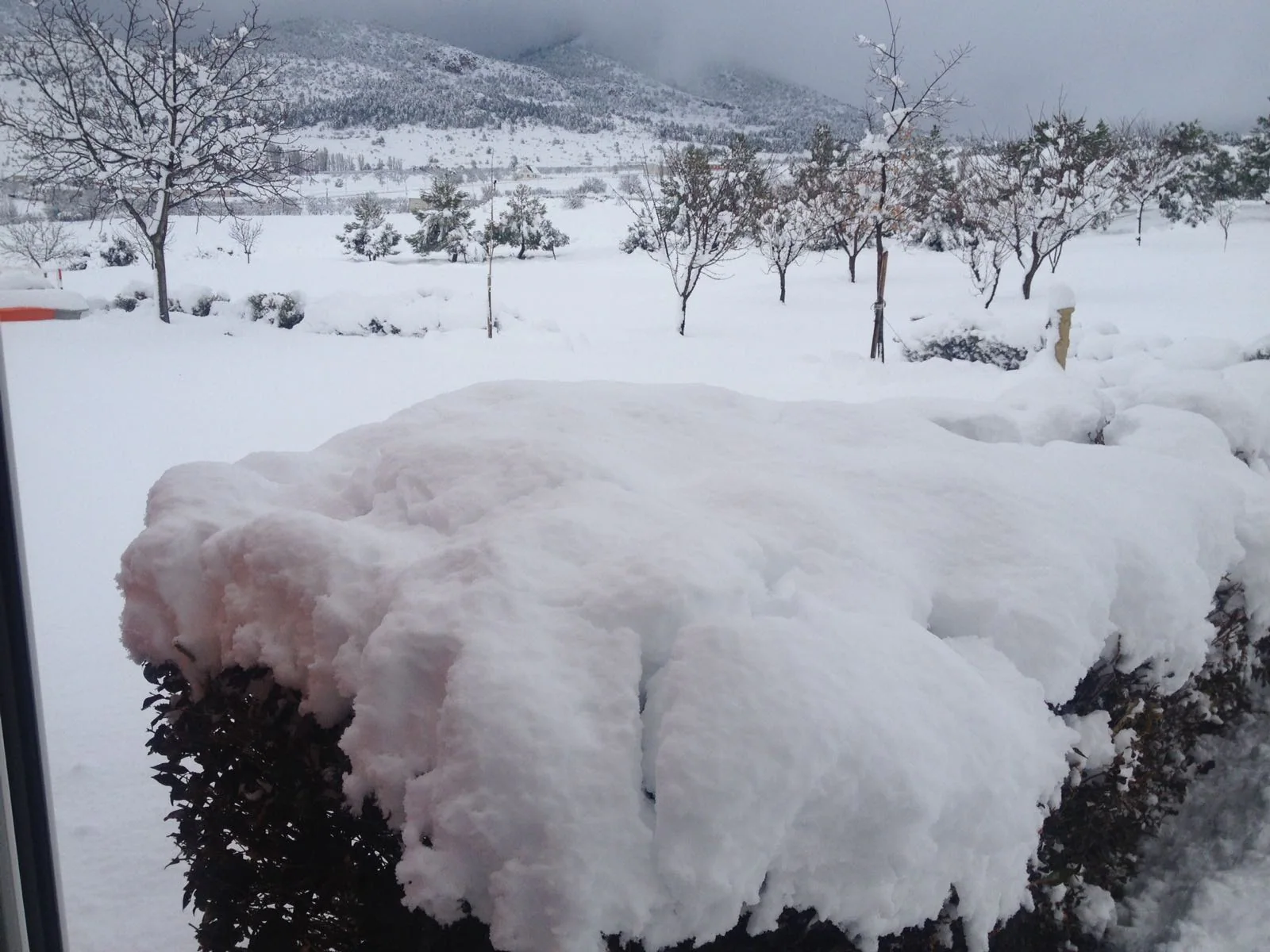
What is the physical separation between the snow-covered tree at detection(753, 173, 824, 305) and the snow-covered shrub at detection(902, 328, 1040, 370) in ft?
2.59

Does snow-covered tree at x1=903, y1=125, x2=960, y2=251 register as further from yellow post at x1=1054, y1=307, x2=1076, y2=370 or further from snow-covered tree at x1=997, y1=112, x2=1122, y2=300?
yellow post at x1=1054, y1=307, x2=1076, y2=370

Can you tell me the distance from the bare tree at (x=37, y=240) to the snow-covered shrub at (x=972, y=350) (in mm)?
3492

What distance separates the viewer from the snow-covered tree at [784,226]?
15.1 feet

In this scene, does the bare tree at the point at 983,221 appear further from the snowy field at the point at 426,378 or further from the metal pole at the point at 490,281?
the metal pole at the point at 490,281

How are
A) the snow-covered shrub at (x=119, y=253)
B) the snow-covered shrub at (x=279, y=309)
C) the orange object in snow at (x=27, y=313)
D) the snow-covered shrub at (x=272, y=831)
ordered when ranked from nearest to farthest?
the snow-covered shrub at (x=272, y=831)
the orange object in snow at (x=27, y=313)
the snow-covered shrub at (x=119, y=253)
the snow-covered shrub at (x=279, y=309)

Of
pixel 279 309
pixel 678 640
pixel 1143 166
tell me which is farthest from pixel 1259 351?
pixel 279 309

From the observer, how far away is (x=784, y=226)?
189 inches

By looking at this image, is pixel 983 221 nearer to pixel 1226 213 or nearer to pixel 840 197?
pixel 840 197

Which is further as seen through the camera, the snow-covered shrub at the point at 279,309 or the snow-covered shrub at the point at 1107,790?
the snow-covered shrub at the point at 279,309

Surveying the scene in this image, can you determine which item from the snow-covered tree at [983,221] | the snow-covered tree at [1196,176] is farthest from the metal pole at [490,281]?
the snow-covered tree at [983,221]

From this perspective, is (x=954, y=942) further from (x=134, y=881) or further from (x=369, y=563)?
(x=134, y=881)

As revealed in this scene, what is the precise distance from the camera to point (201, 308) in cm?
304

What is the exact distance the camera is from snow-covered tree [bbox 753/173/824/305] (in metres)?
4.61

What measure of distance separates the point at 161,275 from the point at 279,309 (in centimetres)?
53
